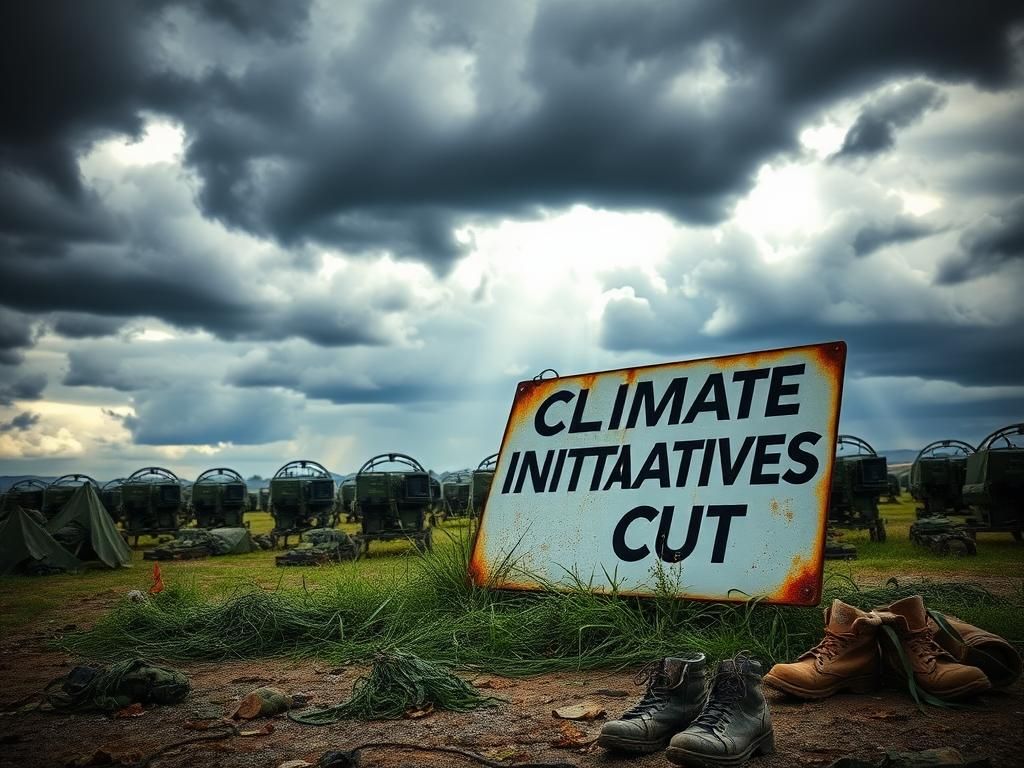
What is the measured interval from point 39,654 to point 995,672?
5974 millimetres

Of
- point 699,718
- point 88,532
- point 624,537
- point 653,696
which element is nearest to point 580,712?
point 653,696

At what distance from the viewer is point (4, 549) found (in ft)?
37.0

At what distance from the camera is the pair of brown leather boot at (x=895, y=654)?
338 centimetres

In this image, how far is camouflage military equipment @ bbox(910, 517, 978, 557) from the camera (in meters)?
10.5

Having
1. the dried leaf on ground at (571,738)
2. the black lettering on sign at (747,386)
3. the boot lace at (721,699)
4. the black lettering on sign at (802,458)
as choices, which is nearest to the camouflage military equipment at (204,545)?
the black lettering on sign at (747,386)

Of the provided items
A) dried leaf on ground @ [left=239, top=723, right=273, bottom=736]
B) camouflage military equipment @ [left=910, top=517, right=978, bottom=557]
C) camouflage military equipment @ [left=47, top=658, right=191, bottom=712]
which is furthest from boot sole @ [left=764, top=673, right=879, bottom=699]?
camouflage military equipment @ [left=910, top=517, right=978, bottom=557]

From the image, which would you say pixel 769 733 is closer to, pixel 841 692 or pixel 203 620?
pixel 841 692

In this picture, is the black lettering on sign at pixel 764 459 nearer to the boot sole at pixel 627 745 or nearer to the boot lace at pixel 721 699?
the boot lace at pixel 721 699

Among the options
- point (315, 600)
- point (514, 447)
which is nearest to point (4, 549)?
point (315, 600)

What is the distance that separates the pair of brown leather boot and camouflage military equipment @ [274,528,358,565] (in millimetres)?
9393

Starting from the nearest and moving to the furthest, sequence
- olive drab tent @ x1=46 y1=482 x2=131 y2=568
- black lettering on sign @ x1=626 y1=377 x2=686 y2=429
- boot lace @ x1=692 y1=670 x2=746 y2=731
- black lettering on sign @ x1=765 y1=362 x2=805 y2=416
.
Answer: boot lace @ x1=692 y1=670 x2=746 y2=731 < black lettering on sign @ x1=765 y1=362 x2=805 y2=416 < black lettering on sign @ x1=626 y1=377 x2=686 y2=429 < olive drab tent @ x1=46 y1=482 x2=131 y2=568

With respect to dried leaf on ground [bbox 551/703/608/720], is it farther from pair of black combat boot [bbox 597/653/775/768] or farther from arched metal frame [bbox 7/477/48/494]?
arched metal frame [bbox 7/477/48/494]

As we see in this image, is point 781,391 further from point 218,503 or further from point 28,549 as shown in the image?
point 218,503

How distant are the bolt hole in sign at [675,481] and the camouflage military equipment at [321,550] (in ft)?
23.3
